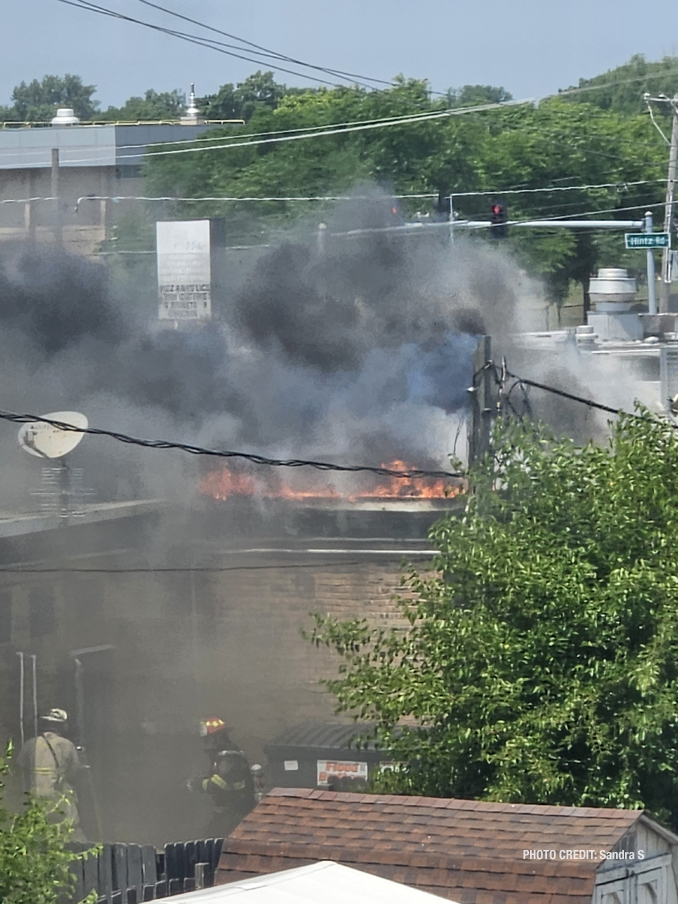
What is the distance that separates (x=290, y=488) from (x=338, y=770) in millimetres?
5280

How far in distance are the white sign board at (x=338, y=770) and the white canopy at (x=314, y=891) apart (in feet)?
21.6

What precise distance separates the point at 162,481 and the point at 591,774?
10.0m

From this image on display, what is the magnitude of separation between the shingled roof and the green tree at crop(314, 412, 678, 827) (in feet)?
3.37

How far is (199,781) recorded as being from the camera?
1505cm

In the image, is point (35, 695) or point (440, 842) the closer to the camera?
point (440, 842)

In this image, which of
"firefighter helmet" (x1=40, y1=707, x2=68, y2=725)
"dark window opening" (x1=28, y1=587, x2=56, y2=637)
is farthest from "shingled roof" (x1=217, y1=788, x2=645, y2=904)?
"dark window opening" (x1=28, y1=587, x2=56, y2=637)

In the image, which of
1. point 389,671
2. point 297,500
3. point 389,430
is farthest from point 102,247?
point 389,671

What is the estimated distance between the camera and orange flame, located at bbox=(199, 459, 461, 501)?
1770cm

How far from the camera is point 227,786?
1441 cm

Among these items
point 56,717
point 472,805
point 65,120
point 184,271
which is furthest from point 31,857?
point 65,120

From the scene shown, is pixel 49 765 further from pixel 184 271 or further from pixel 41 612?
pixel 184 271

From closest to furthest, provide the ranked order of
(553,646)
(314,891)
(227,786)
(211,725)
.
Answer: (314,891), (553,646), (227,786), (211,725)

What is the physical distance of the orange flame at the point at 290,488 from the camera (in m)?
17.7

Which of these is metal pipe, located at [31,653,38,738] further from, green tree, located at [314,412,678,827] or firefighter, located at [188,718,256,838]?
green tree, located at [314,412,678,827]
